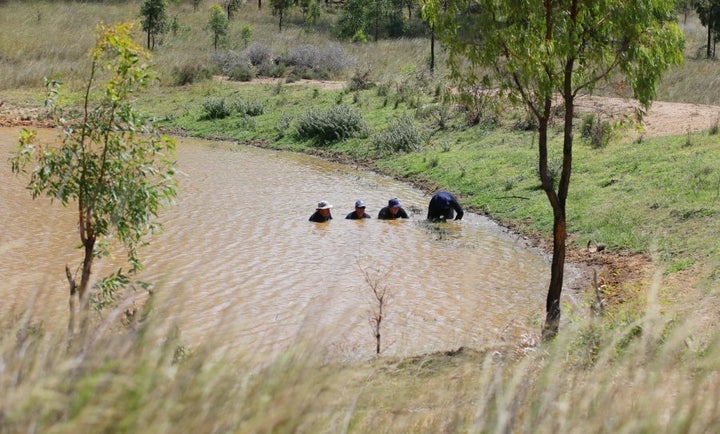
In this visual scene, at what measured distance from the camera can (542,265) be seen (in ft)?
46.3

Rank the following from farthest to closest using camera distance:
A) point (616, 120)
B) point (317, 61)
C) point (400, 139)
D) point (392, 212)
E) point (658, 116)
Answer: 1. point (317, 61)
2. point (400, 139)
3. point (658, 116)
4. point (616, 120)
5. point (392, 212)

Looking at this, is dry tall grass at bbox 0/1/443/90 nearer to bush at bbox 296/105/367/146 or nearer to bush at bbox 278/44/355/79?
bush at bbox 278/44/355/79

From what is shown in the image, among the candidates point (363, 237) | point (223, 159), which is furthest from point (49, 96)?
point (223, 159)

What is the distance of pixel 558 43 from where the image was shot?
342 inches

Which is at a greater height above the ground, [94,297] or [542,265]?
[94,297]

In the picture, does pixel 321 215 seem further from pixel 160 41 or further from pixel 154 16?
pixel 160 41

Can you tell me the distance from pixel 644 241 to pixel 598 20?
5.97 m

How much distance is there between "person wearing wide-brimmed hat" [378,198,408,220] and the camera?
17416 mm

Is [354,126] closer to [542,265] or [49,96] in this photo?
[542,265]

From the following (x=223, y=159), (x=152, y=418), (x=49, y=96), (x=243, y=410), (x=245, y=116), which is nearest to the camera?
(x=152, y=418)

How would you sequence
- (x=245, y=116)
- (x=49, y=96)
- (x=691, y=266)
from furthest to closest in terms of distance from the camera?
(x=245, y=116) → (x=691, y=266) → (x=49, y=96)

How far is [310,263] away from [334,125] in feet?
47.2

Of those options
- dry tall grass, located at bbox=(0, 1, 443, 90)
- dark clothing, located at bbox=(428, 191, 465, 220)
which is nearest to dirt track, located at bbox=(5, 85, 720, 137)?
dry tall grass, located at bbox=(0, 1, 443, 90)

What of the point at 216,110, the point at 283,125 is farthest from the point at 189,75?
the point at 283,125
